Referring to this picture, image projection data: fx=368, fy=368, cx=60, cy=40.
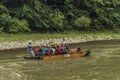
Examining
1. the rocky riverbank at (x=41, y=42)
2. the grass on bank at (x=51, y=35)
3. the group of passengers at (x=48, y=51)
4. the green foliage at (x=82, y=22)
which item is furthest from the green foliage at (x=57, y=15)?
the group of passengers at (x=48, y=51)

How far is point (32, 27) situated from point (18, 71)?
29.5 metres

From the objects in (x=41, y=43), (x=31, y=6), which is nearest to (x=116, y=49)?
(x=41, y=43)

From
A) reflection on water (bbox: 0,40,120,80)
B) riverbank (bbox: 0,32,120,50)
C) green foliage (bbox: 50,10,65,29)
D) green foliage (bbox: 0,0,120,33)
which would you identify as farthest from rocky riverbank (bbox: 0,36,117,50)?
reflection on water (bbox: 0,40,120,80)

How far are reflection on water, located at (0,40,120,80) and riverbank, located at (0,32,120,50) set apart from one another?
6870 millimetres

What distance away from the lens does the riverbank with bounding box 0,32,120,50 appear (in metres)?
50.7

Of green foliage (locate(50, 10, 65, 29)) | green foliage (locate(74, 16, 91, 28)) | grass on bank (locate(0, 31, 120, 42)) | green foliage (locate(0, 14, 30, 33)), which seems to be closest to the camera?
grass on bank (locate(0, 31, 120, 42))

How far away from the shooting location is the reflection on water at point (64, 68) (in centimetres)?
2900

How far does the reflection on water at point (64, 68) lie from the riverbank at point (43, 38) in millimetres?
6870

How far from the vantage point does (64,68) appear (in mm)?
33031

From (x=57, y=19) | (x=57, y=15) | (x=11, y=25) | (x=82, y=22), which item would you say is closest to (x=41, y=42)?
(x=11, y=25)

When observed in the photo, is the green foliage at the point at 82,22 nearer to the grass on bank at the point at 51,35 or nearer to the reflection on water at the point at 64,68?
the grass on bank at the point at 51,35

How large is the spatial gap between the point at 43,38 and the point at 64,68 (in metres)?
22.2

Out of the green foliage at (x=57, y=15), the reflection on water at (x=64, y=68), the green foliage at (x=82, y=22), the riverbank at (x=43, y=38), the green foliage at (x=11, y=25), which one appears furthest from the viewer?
the green foliage at (x=82, y=22)

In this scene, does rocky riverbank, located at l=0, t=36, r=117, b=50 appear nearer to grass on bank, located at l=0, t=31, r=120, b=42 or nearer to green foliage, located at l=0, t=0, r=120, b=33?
Answer: grass on bank, located at l=0, t=31, r=120, b=42
